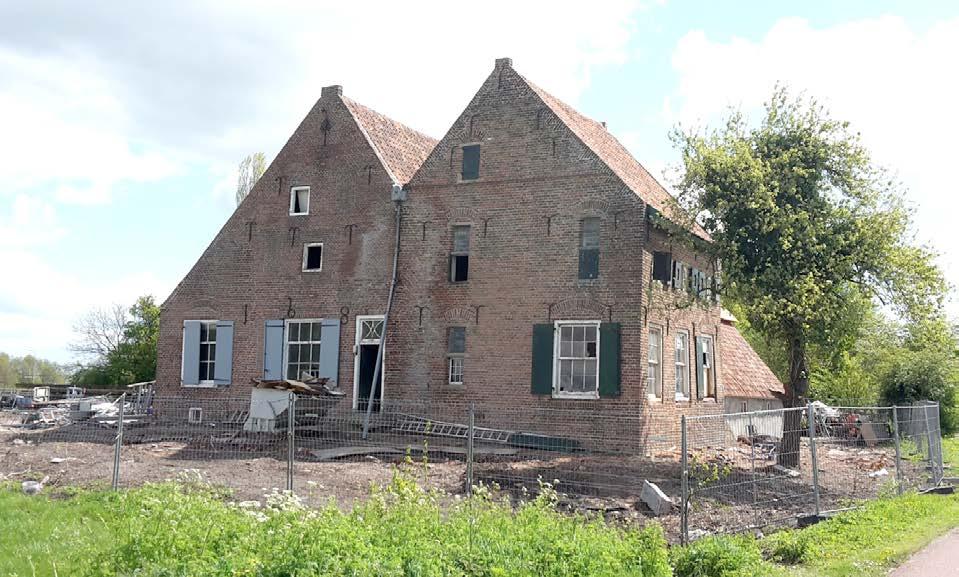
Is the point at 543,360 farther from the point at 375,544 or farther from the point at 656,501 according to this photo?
the point at 375,544

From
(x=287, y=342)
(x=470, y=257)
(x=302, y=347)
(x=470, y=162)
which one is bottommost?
(x=302, y=347)

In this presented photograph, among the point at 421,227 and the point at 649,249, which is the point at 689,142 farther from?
the point at 421,227

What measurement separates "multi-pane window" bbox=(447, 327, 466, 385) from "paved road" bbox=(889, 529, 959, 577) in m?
13.2

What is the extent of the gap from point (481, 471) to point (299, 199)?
41.7ft

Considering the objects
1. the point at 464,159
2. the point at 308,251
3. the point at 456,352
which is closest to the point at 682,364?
the point at 456,352

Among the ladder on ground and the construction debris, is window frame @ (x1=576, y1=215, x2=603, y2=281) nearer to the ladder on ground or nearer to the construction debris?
the ladder on ground

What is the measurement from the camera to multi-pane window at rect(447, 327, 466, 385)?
22797 millimetres

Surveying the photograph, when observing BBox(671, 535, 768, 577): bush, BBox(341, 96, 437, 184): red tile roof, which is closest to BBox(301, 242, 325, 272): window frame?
BBox(341, 96, 437, 184): red tile roof

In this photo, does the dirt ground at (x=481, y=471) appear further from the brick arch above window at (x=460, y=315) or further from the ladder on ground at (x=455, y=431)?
the brick arch above window at (x=460, y=315)

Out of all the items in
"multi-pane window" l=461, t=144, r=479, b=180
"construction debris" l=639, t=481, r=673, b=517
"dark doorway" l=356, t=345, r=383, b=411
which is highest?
"multi-pane window" l=461, t=144, r=479, b=180

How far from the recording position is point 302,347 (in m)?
25.0

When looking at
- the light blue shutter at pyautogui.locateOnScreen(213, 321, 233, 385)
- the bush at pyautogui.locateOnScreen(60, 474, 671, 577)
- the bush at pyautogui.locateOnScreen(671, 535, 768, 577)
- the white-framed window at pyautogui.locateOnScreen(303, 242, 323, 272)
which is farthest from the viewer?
the light blue shutter at pyautogui.locateOnScreen(213, 321, 233, 385)

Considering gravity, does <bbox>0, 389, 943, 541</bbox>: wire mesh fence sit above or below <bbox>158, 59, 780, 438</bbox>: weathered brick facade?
below

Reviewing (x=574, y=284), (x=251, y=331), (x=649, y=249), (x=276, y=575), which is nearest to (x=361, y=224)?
(x=251, y=331)
